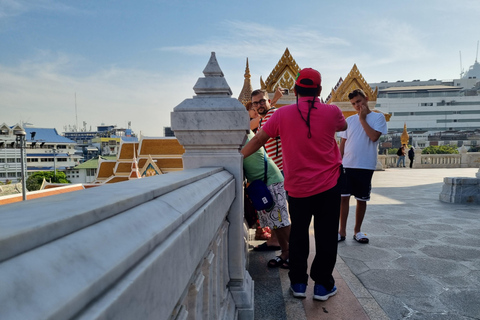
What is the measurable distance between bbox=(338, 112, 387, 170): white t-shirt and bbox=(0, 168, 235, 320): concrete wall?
2871 millimetres

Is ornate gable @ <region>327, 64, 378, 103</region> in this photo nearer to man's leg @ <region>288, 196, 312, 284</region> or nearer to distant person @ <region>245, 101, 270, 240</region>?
distant person @ <region>245, 101, 270, 240</region>

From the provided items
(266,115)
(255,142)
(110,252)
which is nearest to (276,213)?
(255,142)

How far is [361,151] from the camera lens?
352 cm

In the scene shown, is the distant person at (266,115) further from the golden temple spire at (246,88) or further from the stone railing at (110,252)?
the golden temple spire at (246,88)

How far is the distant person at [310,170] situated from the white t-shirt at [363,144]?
128cm

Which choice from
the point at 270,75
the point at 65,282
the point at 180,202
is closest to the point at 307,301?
the point at 180,202

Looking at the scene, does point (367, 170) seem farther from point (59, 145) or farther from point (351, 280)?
point (59, 145)

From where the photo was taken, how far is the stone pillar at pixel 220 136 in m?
1.97

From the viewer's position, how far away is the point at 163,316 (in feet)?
2.48

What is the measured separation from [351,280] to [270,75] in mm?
7713

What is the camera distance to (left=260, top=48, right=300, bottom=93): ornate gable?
9477 millimetres

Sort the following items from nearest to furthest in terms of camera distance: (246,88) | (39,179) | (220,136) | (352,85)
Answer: (220,136), (246,88), (352,85), (39,179)

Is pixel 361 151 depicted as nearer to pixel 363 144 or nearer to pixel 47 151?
pixel 363 144

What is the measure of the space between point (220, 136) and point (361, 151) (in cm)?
209
